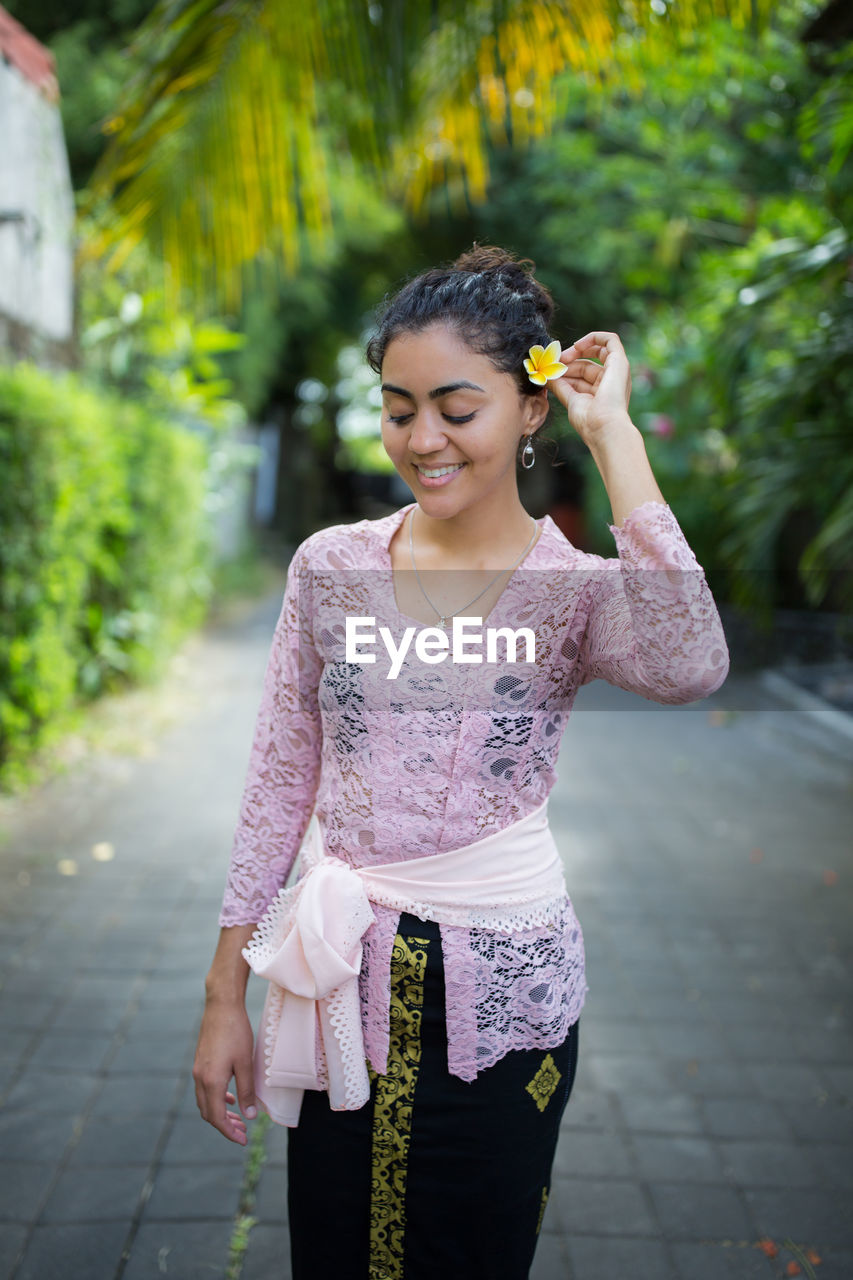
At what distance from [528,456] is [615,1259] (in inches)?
78.2

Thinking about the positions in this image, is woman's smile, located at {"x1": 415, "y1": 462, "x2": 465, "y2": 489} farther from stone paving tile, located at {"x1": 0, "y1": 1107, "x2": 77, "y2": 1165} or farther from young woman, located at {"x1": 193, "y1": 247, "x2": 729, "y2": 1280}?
stone paving tile, located at {"x1": 0, "y1": 1107, "x2": 77, "y2": 1165}

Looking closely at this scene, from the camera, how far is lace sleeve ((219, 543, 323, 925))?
159 centimetres

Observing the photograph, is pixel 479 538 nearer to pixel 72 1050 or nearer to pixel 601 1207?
pixel 601 1207

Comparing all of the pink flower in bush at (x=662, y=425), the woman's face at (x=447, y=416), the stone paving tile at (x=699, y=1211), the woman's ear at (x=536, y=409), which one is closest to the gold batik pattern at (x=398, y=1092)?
the woman's face at (x=447, y=416)

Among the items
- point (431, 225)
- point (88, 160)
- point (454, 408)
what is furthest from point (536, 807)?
point (431, 225)

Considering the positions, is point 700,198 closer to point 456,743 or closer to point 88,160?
point 88,160

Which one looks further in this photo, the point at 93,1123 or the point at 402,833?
the point at 93,1123

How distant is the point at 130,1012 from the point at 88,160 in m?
7.81

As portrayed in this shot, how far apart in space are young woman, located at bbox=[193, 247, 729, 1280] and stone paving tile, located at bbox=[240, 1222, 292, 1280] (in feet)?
3.08

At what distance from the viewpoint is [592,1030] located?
348 centimetres

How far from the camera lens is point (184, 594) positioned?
8789 millimetres

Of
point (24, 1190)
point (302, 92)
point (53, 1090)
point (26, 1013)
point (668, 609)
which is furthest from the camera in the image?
point (302, 92)

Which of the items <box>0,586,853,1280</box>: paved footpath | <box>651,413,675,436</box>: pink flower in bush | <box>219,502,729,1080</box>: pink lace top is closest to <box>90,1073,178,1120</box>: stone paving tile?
<box>0,586,853,1280</box>: paved footpath

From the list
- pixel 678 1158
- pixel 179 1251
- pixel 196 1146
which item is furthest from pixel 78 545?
pixel 678 1158
